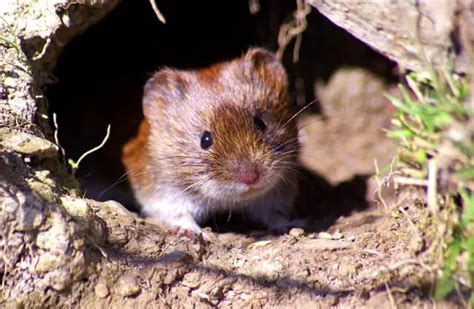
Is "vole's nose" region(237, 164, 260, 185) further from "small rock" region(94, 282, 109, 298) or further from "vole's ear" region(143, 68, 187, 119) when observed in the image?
"small rock" region(94, 282, 109, 298)

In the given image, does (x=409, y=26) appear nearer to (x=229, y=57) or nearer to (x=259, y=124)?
(x=259, y=124)

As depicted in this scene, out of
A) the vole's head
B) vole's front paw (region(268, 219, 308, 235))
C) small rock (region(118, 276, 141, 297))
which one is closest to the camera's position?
small rock (region(118, 276, 141, 297))

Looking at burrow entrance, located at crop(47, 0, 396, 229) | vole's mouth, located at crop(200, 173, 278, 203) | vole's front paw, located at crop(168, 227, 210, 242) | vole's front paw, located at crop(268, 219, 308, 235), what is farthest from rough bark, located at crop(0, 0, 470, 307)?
burrow entrance, located at crop(47, 0, 396, 229)

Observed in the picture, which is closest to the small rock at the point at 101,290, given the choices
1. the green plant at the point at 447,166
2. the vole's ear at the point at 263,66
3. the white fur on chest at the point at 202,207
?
the white fur on chest at the point at 202,207

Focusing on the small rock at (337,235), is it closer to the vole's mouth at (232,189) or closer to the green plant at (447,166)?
the vole's mouth at (232,189)

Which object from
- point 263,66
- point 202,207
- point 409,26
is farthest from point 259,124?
point 409,26

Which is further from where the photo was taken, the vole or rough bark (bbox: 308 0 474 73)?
the vole

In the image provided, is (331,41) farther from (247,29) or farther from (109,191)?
(109,191)

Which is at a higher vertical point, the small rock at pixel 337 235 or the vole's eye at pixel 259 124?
the vole's eye at pixel 259 124
